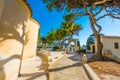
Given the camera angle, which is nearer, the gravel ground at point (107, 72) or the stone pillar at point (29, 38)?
the gravel ground at point (107, 72)

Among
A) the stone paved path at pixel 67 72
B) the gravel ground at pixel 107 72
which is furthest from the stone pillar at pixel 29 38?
the gravel ground at pixel 107 72

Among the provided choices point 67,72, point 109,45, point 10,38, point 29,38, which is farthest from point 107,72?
point 109,45

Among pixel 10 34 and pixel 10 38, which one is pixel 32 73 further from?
pixel 10 34

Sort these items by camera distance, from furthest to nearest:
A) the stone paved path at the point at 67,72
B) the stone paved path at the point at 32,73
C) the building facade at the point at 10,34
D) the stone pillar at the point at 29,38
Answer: the stone pillar at the point at 29,38 < the stone paved path at the point at 67,72 < the stone paved path at the point at 32,73 < the building facade at the point at 10,34

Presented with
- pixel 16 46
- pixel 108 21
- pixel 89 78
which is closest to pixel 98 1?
pixel 108 21

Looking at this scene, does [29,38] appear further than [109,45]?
No

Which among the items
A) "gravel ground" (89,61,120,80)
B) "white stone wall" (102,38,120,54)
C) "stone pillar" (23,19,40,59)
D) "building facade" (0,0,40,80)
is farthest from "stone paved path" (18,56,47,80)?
"white stone wall" (102,38,120,54)

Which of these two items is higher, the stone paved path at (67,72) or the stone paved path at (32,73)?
the stone paved path at (32,73)

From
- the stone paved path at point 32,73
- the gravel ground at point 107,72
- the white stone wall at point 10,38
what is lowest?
the gravel ground at point 107,72

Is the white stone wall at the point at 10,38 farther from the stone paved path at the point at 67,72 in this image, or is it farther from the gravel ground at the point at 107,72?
the gravel ground at the point at 107,72

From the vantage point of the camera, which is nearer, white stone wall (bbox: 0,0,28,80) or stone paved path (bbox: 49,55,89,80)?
white stone wall (bbox: 0,0,28,80)

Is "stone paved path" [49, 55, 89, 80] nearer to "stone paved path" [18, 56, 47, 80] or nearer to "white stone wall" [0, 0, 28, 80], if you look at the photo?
"stone paved path" [18, 56, 47, 80]

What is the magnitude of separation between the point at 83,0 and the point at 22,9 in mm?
8659

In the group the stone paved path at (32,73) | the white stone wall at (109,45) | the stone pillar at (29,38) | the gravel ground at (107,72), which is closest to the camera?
the stone paved path at (32,73)
